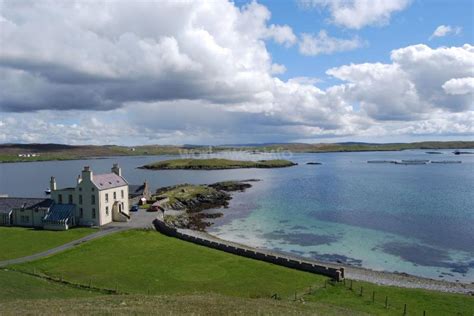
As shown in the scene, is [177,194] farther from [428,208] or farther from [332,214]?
[428,208]

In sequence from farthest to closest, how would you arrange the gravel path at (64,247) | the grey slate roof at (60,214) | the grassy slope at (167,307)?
the grey slate roof at (60,214)
the gravel path at (64,247)
the grassy slope at (167,307)

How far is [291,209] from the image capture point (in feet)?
269

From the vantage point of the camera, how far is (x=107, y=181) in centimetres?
5919

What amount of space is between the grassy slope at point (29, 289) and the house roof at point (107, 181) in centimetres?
2337

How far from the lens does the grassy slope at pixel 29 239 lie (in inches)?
1665

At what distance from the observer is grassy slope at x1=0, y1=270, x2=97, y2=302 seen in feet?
93.1

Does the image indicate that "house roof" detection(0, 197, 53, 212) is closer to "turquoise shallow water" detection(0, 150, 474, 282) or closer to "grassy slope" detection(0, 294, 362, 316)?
"turquoise shallow water" detection(0, 150, 474, 282)

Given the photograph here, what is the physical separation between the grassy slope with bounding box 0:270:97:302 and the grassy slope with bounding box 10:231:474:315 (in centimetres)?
204

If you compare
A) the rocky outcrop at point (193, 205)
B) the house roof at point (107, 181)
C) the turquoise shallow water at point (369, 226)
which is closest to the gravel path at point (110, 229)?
the rocky outcrop at point (193, 205)

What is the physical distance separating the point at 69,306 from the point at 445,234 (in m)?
55.5

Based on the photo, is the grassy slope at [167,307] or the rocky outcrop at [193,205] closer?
the grassy slope at [167,307]

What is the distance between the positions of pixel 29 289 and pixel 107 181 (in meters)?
30.0

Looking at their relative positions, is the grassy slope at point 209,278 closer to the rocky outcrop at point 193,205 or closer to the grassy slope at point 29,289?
the grassy slope at point 29,289

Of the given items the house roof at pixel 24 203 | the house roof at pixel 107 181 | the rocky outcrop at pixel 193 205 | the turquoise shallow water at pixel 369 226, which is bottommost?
the turquoise shallow water at pixel 369 226
